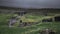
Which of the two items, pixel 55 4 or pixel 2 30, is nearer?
pixel 2 30

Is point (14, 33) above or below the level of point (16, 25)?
below

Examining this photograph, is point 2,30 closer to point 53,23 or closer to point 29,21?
point 29,21

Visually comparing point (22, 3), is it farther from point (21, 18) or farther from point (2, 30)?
point (2, 30)

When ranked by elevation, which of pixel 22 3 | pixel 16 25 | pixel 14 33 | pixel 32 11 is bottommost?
pixel 14 33

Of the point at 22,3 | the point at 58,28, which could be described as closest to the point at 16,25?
the point at 22,3

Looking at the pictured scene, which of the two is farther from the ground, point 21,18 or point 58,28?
point 21,18

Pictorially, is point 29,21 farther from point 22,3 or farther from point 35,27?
point 22,3

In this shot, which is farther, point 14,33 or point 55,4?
point 55,4

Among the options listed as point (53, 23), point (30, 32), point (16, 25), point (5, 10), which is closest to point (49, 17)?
point (53, 23)
